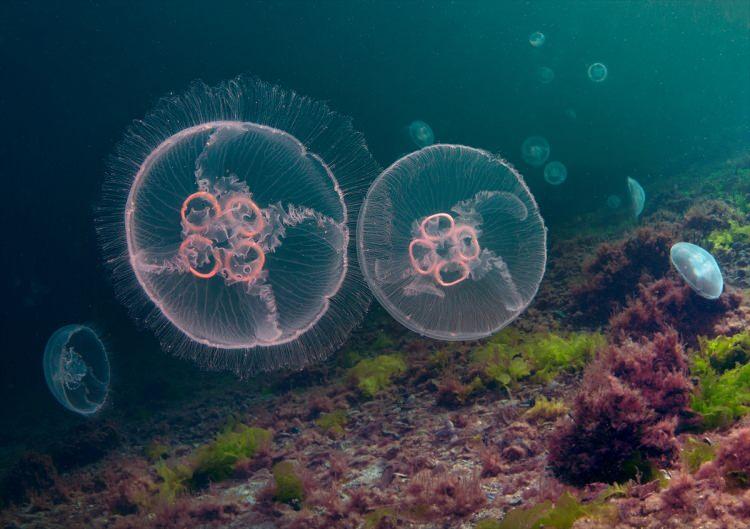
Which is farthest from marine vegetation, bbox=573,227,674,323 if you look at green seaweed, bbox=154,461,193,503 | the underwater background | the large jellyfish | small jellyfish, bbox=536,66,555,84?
small jellyfish, bbox=536,66,555,84

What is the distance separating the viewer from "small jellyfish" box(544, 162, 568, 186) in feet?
79.5

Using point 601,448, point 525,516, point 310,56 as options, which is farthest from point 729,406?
point 310,56

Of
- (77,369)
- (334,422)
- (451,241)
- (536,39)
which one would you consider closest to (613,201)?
(536,39)

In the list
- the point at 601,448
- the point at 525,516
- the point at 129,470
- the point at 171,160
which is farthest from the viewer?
the point at 129,470

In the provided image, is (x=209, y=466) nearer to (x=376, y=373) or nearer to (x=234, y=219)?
(x=376, y=373)

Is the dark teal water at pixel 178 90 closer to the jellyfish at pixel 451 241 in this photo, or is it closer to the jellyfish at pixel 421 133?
the jellyfish at pixel 421 133

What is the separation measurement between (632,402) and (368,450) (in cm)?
331

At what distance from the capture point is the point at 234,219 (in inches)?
249

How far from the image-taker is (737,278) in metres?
7.92

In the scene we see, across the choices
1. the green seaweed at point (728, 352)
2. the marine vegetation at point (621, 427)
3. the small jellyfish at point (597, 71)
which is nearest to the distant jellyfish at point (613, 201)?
the small jellyfish at point (597, 71)

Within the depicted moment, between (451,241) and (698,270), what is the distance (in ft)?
12.5

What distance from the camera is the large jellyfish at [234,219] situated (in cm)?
632

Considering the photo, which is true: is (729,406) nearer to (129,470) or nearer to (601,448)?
(601,448)

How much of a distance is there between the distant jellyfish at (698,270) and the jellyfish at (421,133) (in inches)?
609
